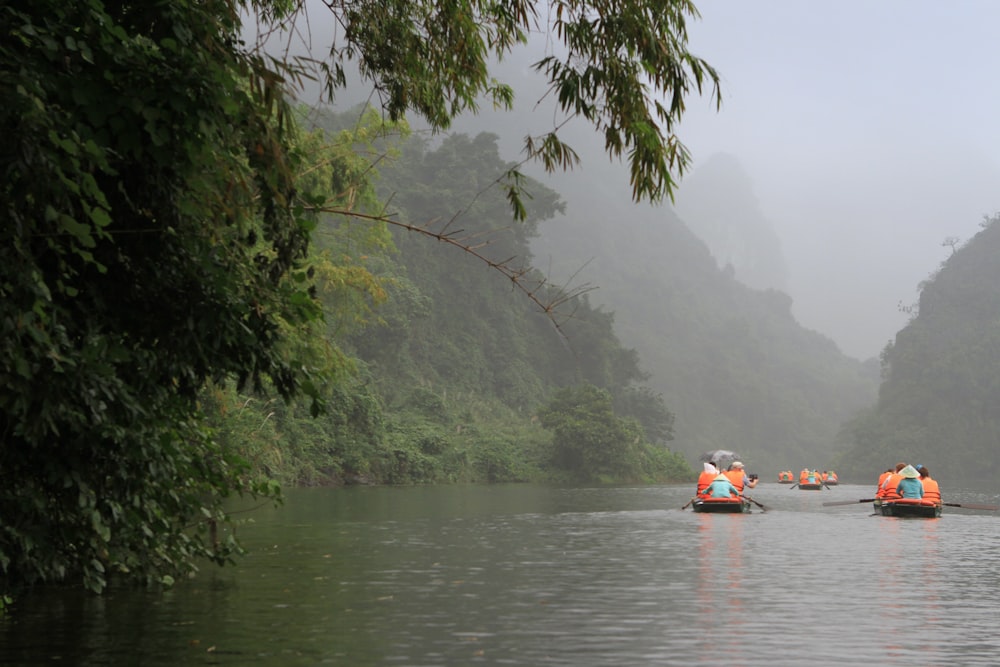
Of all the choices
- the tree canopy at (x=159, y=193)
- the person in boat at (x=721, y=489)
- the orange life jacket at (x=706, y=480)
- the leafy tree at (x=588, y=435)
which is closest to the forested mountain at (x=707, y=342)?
the leafy tree at (x=588, y=435)

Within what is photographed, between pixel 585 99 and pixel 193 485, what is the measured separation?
228 inches

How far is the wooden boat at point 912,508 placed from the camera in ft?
95.7

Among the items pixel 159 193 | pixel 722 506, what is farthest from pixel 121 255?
pixel 722 506

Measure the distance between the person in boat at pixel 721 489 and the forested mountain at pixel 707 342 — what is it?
287ft

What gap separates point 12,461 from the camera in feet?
30.8

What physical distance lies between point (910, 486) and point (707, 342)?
109318mm

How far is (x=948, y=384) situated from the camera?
300 feet

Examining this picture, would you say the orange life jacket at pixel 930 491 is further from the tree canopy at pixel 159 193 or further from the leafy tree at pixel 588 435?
the leafy tree at pixel 588 435

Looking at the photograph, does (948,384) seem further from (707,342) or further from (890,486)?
(890,486)

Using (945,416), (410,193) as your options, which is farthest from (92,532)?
(945,416)

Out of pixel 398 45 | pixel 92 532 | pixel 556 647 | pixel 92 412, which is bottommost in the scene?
pixel 556 647

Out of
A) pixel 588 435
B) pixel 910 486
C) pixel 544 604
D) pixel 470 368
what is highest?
pixel 470 368

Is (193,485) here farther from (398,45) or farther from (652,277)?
(652,277)

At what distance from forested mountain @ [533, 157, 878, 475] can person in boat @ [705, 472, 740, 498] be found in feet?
287
